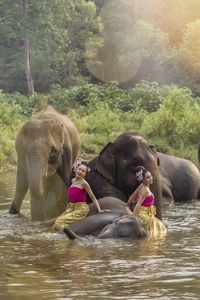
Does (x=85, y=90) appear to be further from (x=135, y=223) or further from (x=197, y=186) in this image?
(x=135, y=223)

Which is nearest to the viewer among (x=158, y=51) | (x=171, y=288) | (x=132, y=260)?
(x=171, y=288)

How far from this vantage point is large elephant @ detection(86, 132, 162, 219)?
28.7 feet

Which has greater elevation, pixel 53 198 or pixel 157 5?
pixel 157 5

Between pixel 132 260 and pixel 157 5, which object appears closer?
pixel 132 260

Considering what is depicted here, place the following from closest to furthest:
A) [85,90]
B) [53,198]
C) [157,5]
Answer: [53,198], [85,90], [157,5]

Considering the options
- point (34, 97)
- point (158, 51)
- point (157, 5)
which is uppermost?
point (157, 5)

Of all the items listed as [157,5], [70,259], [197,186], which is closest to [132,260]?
[70,259]

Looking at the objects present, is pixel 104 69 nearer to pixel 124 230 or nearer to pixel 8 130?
pixel 8 130

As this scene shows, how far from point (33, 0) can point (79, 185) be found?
101 ft

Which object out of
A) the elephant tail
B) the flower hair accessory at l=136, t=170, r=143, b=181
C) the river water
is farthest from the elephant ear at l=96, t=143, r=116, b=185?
the elephant tail

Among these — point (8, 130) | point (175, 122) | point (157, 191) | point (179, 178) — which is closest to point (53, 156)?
point (157, 191)

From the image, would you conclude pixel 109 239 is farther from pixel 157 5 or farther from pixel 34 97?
pixel 157 5

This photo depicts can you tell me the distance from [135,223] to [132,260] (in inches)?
49.6

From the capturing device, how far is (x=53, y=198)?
10062mm
